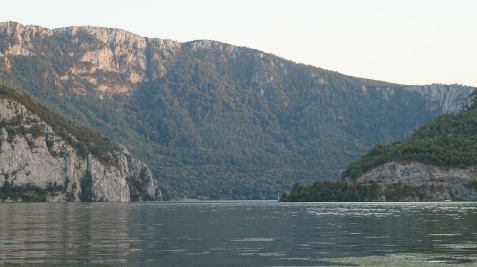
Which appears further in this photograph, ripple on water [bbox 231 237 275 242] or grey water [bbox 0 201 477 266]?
ripple on water [bbox 231 237 275 242]

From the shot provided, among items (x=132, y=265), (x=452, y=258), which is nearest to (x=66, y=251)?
(x=132, y=265)

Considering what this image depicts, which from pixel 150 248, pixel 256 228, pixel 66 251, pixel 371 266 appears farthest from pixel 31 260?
pixel 256 228

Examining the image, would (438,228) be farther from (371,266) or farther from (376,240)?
(371,266)

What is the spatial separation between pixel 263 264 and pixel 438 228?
97.7ft

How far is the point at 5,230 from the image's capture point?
66688mm

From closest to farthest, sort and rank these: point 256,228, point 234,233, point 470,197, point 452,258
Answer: point 452,258 → point 234,233 → point 256,228 → point 470,197

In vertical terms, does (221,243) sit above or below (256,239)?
below

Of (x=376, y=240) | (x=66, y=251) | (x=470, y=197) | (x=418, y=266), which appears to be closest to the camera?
(x=418, y=266)

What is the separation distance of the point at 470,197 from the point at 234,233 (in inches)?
5741

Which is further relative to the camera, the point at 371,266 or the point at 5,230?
the point at 5,230

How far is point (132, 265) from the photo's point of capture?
137ft

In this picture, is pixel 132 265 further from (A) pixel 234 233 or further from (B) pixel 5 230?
(B) pixel 5 230

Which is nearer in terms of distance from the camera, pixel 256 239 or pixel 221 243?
pixel 221 243

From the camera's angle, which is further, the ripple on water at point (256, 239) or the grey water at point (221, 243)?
the ripple on water at point (256, 239)
